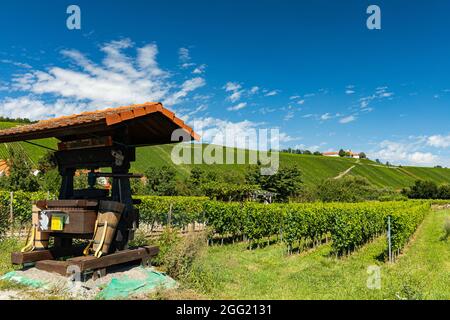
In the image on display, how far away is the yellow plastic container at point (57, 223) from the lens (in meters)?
6.31

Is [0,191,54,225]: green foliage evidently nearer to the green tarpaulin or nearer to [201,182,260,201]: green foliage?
the green tarpaulin

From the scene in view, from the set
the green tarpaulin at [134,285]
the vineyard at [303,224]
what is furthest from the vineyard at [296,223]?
the green tarpaulin at [134,285]

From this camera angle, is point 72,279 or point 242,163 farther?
point 242,163

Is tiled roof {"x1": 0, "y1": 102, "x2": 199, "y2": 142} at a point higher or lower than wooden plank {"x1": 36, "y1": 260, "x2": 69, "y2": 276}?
higher

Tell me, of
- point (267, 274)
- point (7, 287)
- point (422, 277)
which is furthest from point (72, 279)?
point (422, 277)

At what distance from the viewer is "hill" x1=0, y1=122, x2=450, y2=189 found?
5975cm

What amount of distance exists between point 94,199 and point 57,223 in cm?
78

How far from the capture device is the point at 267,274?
863cm

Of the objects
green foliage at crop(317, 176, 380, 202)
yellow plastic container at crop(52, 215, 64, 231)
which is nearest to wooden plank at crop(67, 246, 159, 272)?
yellow plastic container at crop(52, 215, 64, 231)

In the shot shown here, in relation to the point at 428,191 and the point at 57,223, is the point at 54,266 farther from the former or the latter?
the point at 428,191

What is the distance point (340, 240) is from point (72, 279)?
9308 mm

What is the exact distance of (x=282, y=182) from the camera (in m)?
46.3

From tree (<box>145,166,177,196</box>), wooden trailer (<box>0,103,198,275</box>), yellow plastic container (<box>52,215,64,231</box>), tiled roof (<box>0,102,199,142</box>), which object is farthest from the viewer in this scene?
tree (<box>145,166,177,196</box>)

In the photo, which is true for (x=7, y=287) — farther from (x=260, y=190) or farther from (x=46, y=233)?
(x=260, y=190)
